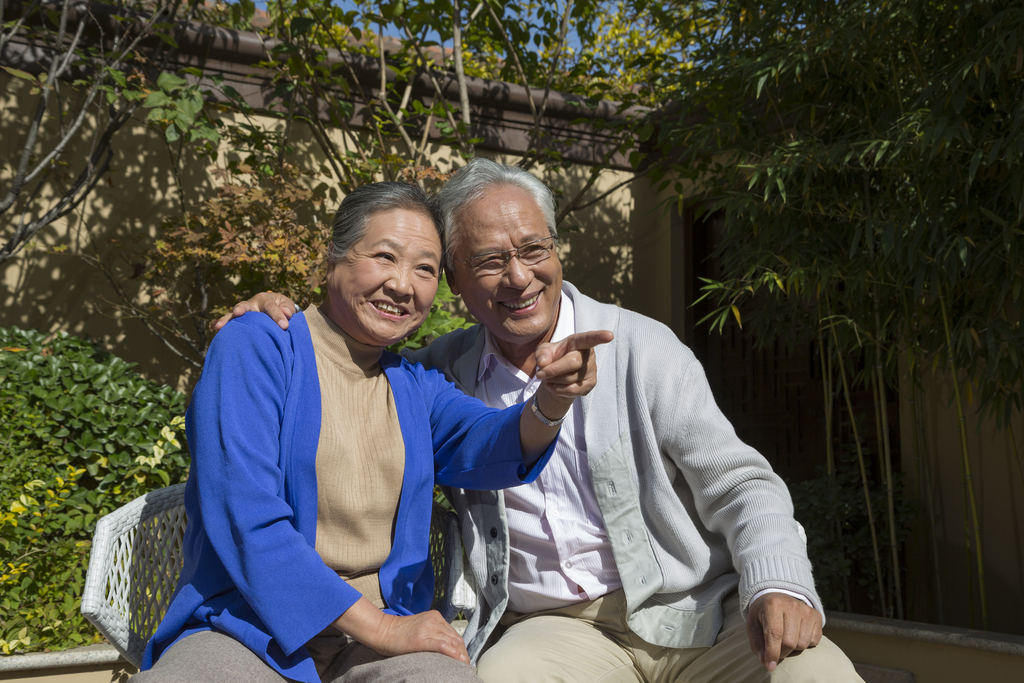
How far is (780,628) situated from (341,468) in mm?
930

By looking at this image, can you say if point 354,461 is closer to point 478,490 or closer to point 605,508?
point 478,490

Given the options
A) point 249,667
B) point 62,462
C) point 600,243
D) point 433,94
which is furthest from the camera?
point 600,243

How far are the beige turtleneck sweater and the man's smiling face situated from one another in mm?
354

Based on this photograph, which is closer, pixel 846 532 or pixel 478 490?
pixel 478 490

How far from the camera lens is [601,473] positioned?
6.12 feet

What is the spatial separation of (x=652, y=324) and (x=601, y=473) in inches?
16.0

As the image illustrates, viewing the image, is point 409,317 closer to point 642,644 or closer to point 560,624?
point 560,624

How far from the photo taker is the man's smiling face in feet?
6.41

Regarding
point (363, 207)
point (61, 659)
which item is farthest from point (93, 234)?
point (363, 207)

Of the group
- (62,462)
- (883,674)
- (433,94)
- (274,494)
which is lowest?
(883,674)

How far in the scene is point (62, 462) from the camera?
295 cm

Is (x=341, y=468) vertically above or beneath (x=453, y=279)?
beneath

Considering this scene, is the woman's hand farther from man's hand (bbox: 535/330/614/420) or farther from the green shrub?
the green shrub

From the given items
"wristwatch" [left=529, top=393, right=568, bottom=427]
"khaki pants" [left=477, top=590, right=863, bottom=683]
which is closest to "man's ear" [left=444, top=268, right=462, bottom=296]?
"wristwatch" [left=529, top=393, right=568, bottom=427]
